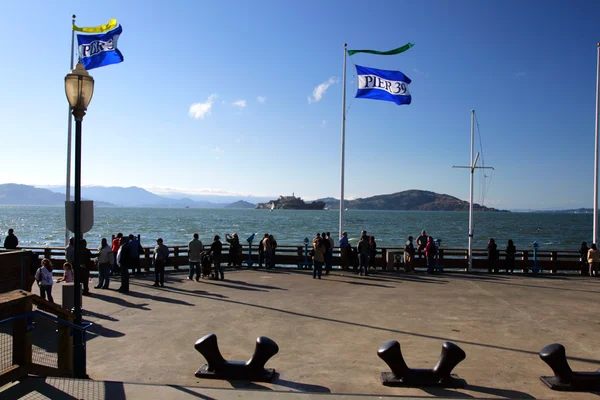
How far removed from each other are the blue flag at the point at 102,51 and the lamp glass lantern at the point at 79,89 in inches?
469

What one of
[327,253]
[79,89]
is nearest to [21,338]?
[79,89]

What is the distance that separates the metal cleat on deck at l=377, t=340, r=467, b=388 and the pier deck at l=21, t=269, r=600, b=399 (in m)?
0.17

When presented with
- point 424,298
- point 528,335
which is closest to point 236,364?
point 528,335

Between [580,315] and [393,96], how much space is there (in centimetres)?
1196

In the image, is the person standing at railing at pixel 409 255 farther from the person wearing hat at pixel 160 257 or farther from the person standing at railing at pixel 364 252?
the person wearing hat at pixel 160 257

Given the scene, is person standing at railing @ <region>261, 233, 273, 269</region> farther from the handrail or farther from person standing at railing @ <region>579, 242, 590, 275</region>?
person standing at railing @ <region>579, 242, 590, 275</region>

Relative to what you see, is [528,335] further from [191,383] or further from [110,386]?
[110,386]

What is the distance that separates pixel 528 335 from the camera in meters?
9.41

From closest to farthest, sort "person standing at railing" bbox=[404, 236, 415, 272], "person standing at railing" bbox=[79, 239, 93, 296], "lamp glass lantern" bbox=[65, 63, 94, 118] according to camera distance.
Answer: "lamp glass lantern" bbox=[65, 63, 94, 118] → "person standing at railing" bbox=[79, 239, 93, 296] → "person standing at railing" bbox=[404, 236, 415, 272]

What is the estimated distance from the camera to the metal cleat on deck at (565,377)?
644cm

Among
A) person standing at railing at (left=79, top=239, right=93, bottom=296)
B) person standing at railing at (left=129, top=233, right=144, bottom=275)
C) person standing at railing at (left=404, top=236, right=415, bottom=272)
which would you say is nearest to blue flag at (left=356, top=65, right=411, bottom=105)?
person standing at railing at (left=404, top=236, right=415, bottom=272)

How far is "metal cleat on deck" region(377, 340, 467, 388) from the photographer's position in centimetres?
662

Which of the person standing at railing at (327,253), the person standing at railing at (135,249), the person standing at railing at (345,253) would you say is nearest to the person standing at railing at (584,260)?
the person standing at railing at (345,253)

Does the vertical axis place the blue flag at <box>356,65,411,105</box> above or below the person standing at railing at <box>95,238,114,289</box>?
above
